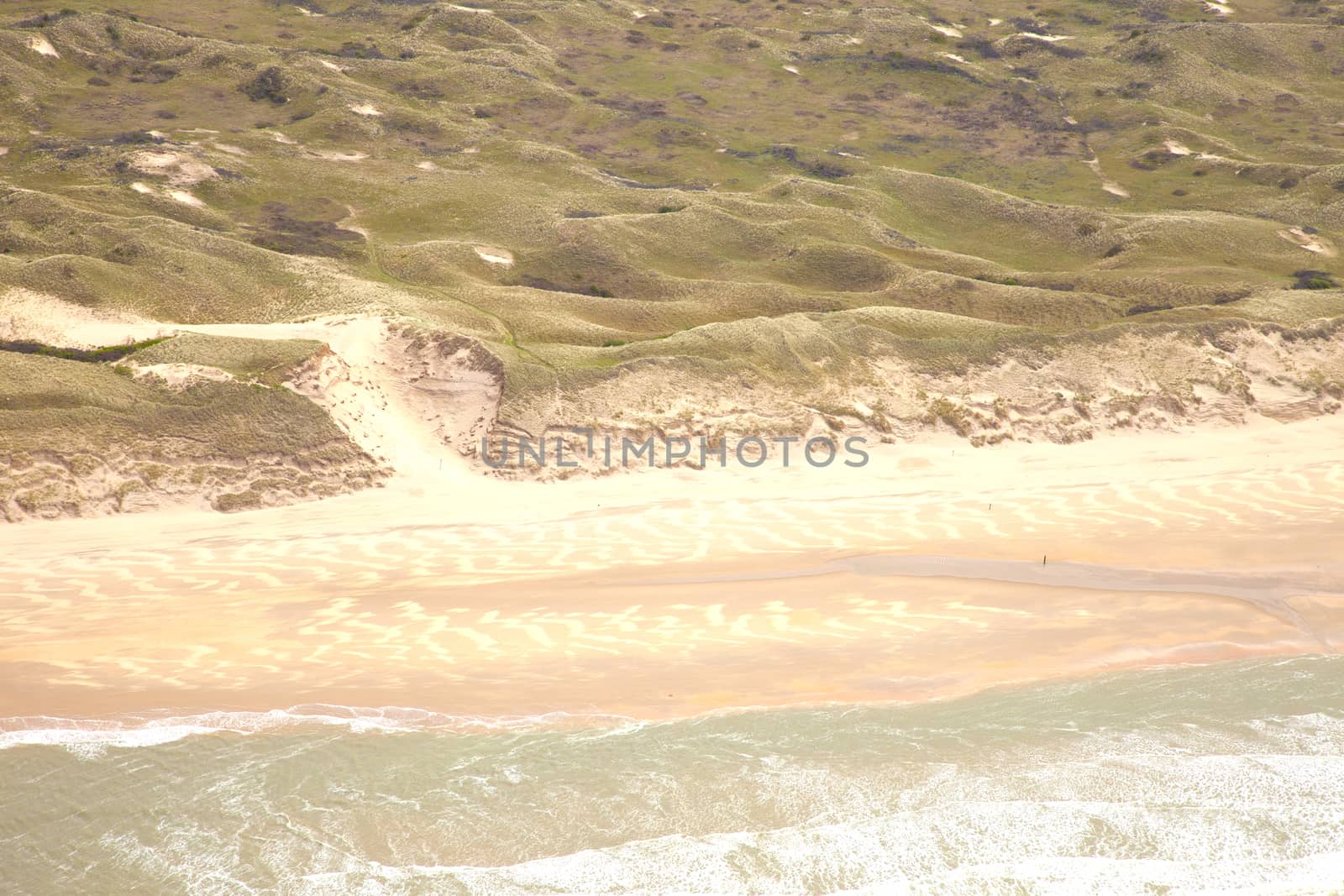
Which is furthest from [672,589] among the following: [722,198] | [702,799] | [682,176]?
[682,176]

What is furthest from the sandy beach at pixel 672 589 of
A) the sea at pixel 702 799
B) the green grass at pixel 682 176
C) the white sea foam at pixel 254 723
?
the green grass at pixel 682 176

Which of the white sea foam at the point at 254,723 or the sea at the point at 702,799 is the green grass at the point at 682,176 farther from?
the sea at the point at 702,799

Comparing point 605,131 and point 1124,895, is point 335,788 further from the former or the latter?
point 605,131

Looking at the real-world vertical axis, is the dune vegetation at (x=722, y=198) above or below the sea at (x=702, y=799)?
above

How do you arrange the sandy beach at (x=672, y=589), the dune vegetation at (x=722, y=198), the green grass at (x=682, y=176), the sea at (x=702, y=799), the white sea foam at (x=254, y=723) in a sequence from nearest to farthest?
the sea at (x=702, y=799), the white sea foam at (x=254, y=723), the sandy beach at (x=672, y=589), the dune vegetation at (x=722, y=198), the green grass at (x=682, y=176)

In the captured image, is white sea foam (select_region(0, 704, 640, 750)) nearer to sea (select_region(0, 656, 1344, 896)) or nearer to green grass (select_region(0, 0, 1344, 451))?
sea (select_region(0, 656, 1344, 896))

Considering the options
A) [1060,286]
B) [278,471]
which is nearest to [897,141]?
[1060,286]

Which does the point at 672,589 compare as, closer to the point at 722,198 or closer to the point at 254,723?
the point at 254,723
